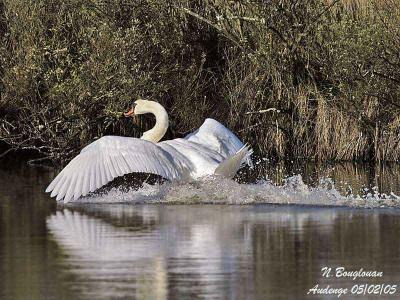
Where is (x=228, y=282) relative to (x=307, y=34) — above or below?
below

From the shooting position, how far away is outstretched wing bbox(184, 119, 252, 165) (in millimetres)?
16163

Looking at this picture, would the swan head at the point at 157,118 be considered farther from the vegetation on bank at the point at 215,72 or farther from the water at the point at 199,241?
the vegetation on bank at the point at 215,72

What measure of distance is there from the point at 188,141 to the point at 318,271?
253 inches

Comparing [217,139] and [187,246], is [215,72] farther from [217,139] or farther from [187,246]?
[187,246]

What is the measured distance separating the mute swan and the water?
0.24 m

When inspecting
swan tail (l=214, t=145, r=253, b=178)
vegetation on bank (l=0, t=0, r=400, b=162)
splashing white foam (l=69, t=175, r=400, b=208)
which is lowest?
splashing white foam (l=69, t=175, r=400, b=208)

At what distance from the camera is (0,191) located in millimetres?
16453

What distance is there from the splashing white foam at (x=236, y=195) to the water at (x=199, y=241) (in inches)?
0.6

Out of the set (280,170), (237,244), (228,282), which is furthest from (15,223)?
(280,170)

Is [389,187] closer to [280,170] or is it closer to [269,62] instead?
[280,170]

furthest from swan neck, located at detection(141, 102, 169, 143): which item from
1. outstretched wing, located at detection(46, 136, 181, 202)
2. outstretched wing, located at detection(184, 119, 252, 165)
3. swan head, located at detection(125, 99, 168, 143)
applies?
outstretched wing, located at detection(46, 136, 181, 202)

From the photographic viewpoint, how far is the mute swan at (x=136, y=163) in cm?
1454

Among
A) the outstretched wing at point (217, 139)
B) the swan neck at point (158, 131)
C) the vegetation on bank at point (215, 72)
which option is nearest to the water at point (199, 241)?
the outstretched wing at point (217, 139)

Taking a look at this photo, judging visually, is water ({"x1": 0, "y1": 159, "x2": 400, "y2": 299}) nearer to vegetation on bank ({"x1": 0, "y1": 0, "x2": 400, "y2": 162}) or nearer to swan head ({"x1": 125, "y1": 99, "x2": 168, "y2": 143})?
swan head ({"x1": 125, "y1": 99, "x2": 168, "y2": 143})
